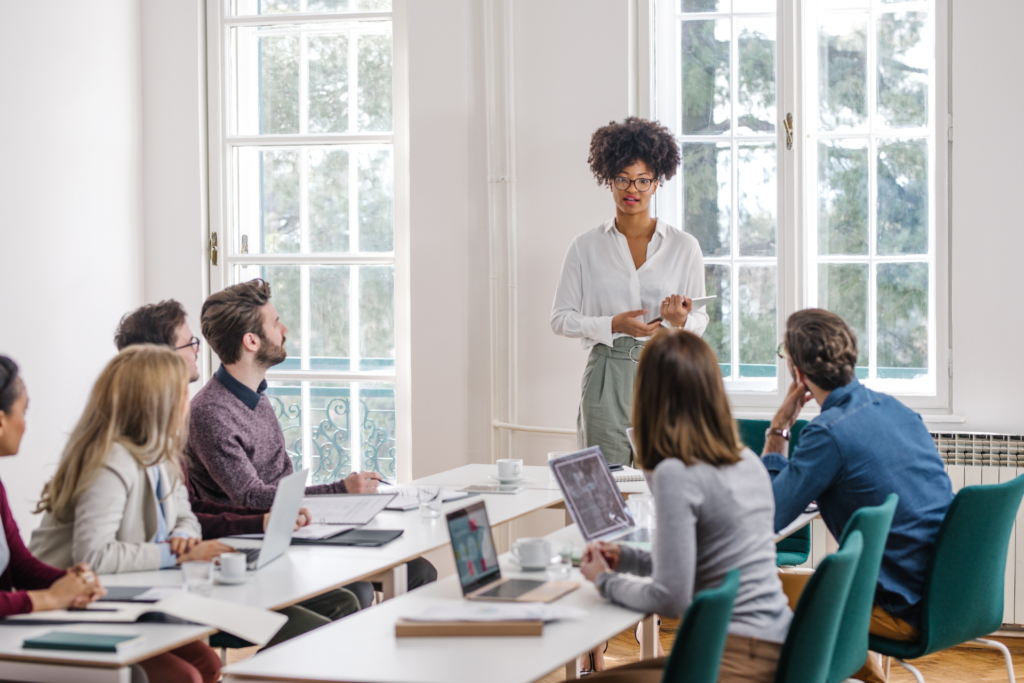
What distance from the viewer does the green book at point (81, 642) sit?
5.31 feet

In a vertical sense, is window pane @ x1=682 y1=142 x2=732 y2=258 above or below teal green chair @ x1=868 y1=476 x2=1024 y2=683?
above

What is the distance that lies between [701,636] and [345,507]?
1492 millimetres

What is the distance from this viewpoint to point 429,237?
458 cm

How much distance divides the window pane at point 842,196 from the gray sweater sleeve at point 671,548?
301 cm

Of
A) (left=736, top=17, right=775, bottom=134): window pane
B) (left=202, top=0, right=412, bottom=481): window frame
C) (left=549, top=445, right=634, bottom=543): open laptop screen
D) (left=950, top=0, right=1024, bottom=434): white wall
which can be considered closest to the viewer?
(left=549, top=445, right=634, bottom=543): open laptop screen

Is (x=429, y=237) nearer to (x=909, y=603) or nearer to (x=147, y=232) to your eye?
(x=147, y=232)

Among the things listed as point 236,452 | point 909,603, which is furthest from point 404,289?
point 909,603

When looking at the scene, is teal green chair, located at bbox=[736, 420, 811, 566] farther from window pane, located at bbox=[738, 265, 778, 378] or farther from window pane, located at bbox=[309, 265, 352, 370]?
window pane, located at bbox=[309, 265, 352, 370]

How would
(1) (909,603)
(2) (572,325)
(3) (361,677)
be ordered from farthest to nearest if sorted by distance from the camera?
(2) (572,325) → (1) (909,603) → (3) (361,677)

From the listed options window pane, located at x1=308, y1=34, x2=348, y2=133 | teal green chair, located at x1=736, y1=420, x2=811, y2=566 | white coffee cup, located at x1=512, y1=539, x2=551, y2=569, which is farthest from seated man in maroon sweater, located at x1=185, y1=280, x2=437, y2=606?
window pane, located at x1=308, y1=34, x2=348, y2=133

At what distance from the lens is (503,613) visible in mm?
1745

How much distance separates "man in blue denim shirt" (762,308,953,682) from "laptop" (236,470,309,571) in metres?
1.19

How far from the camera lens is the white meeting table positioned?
1.53 meters

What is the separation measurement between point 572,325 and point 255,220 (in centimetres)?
202
